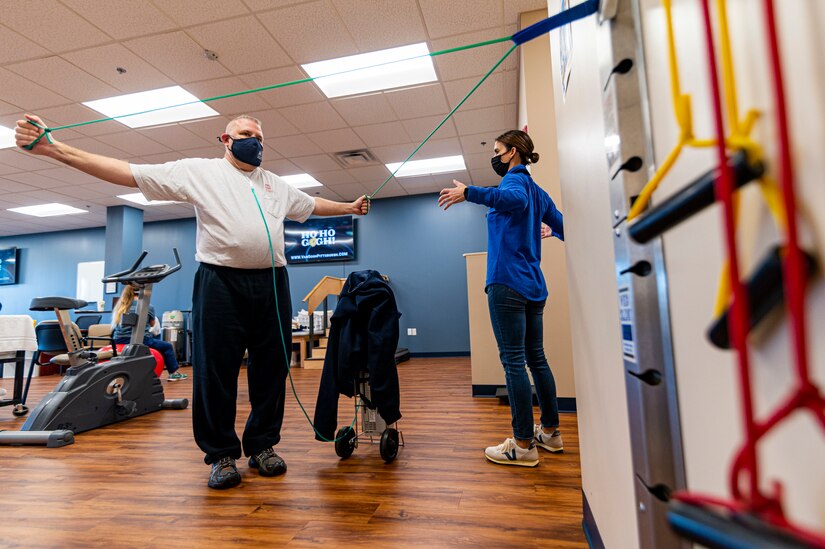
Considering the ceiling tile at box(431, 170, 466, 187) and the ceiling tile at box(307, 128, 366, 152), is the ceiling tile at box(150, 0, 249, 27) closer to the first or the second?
the ceiling tile at box(307, 128, 366, 152)

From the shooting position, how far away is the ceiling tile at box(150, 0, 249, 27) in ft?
8.46

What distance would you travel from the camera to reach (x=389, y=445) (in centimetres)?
161

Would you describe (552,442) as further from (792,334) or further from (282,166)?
(282,166)

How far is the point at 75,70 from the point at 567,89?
378 cm

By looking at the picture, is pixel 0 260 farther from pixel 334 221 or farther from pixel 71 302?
pixel 71 302

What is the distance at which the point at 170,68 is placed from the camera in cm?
321

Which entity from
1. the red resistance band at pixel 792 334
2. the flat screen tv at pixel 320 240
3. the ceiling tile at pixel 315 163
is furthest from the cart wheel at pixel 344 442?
the flat screen tv at pixel 320 240

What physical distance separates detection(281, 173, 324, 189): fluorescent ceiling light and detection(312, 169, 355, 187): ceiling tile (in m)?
0.08

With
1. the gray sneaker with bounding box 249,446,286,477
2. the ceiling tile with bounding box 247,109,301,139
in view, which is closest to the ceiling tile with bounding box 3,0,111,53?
the ceiling tile with bounding box 247,109,301,139

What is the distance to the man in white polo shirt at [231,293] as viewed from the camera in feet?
4.95

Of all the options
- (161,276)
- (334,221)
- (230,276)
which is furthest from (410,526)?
(334,221)

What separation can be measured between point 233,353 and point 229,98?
9.56ft

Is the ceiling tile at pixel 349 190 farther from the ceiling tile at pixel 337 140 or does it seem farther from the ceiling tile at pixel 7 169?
the ceiling tile at pixel 7 169

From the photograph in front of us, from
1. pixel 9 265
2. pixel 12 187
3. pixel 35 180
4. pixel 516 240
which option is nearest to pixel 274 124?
pixel 516 240
